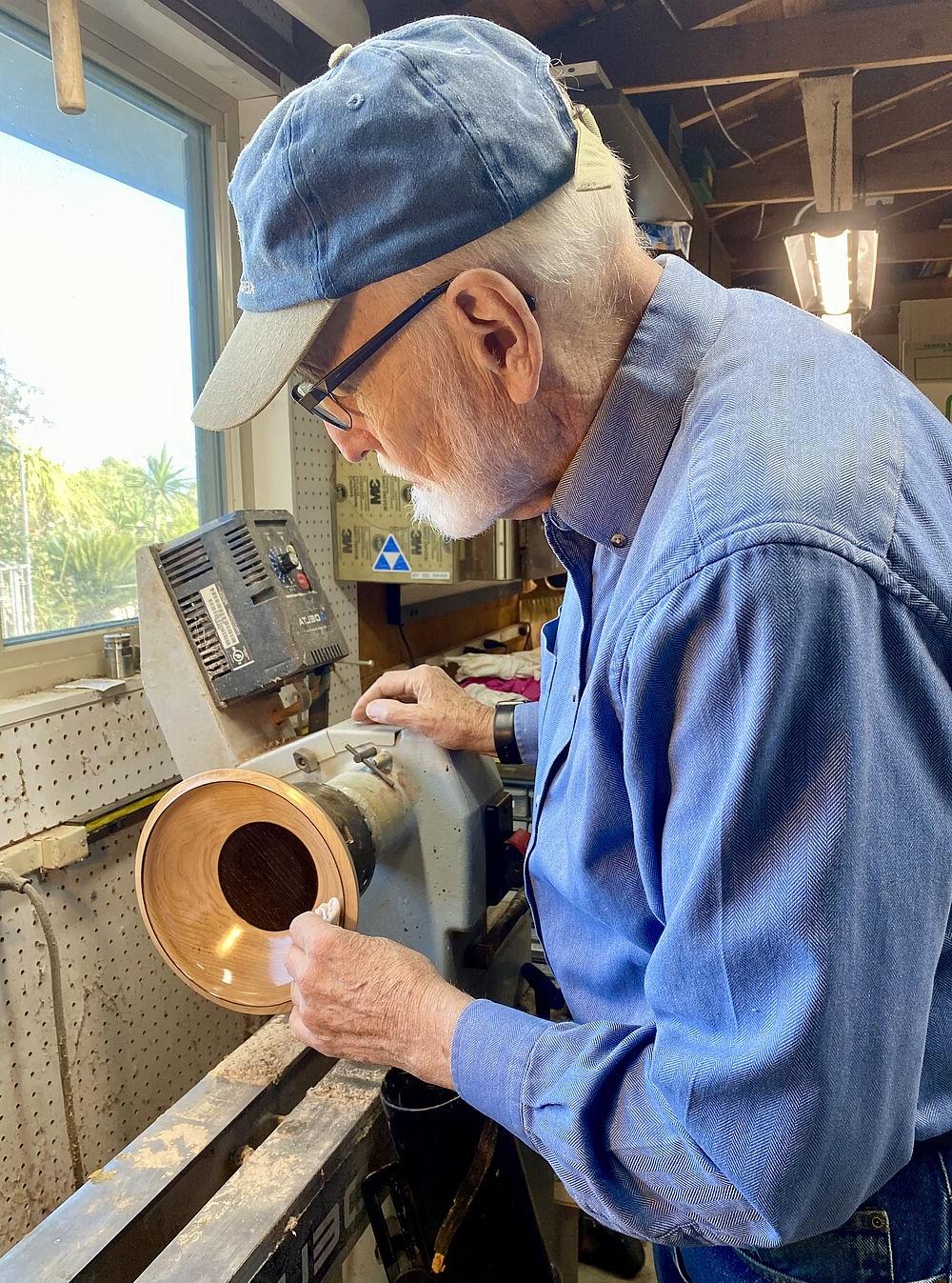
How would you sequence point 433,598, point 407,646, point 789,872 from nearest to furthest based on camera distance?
1. point 789,872
2. point 407,646
3. point 433,598

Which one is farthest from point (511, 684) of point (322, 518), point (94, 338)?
point (94, 338)

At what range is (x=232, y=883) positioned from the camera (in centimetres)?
119

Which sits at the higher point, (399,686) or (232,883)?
(399,686)

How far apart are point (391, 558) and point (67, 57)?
1366 mm

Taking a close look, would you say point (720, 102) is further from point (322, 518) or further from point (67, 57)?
point (67, 57)

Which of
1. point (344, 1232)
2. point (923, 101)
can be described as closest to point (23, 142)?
point (344, 1232)

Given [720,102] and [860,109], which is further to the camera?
[860,109]

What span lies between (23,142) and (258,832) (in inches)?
52.3

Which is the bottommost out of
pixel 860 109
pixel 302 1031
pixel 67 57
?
pixel 302 1031

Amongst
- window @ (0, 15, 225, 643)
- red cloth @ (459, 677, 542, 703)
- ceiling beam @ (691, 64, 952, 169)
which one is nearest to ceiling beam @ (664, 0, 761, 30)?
ceiling beam @ (691, 64, 952, 169)

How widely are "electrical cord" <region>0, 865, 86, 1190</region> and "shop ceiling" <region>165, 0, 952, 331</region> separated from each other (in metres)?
1.65

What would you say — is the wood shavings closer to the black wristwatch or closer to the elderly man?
the elderly man

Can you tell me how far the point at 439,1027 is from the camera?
2.84 ft

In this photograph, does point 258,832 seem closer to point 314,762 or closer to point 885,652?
point 314,762
